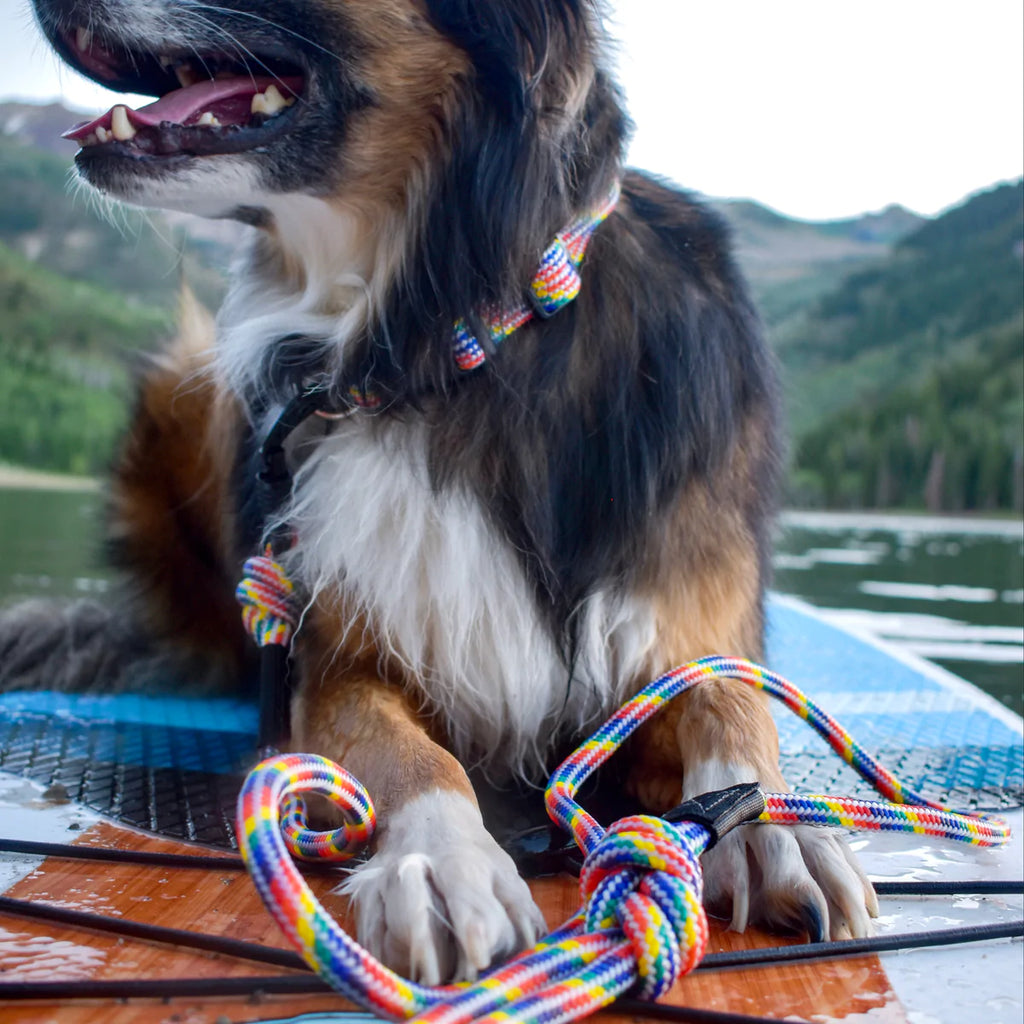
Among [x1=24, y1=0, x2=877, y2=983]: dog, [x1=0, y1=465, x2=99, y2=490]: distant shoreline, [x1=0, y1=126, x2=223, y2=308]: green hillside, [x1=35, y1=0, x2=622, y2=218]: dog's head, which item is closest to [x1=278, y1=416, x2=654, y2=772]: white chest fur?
[x1=24, y1=0, x2=877, y2=983]: dog

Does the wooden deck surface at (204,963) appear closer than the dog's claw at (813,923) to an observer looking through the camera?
Yes

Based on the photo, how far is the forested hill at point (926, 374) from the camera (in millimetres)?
10367

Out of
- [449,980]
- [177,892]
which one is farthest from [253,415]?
[449,980]

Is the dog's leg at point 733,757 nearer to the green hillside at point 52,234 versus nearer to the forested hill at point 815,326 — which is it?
the forested hill at point 815,326

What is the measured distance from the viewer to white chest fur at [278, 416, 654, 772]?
160 cm

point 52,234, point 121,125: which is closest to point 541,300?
point 121,125

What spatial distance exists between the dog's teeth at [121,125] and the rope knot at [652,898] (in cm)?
144

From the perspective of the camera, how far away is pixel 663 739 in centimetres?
151

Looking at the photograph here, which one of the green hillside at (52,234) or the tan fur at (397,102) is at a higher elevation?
the green hillside at (52,234)

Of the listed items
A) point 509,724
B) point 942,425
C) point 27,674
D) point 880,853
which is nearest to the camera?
point 880,853

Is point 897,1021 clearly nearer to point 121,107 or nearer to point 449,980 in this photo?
point 449,980

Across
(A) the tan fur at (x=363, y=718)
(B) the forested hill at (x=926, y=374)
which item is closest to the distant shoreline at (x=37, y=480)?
(B) the forested hill at (x=926, y=374)

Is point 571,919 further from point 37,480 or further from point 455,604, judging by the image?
point 37,480

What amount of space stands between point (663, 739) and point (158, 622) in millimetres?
1717
